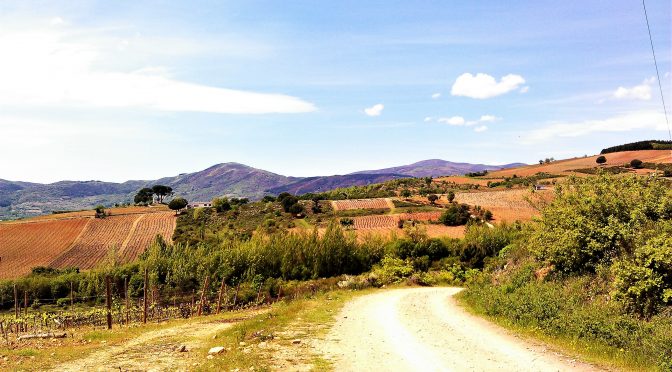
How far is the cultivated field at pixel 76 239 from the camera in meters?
64.8

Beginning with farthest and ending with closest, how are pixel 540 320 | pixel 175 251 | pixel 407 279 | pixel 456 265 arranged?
pixel 175 251, pixel 456 265, pixel 407 279, pixel 540 320

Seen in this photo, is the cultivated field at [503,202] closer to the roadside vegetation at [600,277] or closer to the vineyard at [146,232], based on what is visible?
the roadside vegetation at [600,277]

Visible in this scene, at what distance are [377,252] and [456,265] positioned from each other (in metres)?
8.56

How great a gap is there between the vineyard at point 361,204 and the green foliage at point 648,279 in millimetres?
73118

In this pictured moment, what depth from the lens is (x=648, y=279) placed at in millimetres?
13406

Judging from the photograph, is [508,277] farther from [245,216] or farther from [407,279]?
[245,216]

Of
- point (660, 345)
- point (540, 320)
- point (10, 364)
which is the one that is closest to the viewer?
point (660, 345)

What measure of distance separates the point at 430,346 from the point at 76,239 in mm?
78852

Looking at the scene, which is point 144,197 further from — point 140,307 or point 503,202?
point 140,307

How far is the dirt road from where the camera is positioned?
38.7 feet

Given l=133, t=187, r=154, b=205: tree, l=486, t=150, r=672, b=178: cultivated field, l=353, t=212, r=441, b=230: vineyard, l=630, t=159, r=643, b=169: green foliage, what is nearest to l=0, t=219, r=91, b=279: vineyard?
l=353, t=212, r=441, b=230: vineyard

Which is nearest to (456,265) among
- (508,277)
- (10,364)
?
(508,277)

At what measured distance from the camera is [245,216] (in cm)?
8644

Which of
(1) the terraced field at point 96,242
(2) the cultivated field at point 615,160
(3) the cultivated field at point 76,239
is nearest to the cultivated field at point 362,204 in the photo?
(3) the cultivated field at point 76,239
